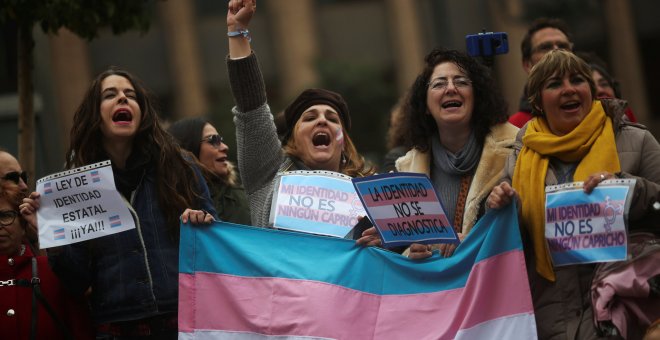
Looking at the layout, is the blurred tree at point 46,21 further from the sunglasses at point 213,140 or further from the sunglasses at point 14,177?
the sunglasses at point 14,177

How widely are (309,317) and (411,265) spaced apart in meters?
0.56

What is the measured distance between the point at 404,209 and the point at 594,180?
3.17 ft

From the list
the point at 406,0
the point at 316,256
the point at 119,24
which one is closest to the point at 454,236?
the point at 316,256

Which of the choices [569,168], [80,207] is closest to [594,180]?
[569,168]

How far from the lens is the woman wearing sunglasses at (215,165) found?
7.71 meters

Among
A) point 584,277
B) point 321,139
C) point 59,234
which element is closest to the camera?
point 584,277

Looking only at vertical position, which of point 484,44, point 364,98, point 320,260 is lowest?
point 364,98

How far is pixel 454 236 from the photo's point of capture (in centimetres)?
568

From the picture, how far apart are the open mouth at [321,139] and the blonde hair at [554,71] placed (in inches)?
51.7

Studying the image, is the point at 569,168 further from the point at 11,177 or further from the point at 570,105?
the point at 11,177

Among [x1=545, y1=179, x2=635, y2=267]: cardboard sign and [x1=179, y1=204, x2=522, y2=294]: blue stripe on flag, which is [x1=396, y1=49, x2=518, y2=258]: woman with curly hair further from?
[x1=545, y1=179, x2=635, y2=267]: cardboard sign

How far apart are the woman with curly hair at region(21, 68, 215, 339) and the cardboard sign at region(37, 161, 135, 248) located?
0.25ft

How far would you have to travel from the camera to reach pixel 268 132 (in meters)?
6.50

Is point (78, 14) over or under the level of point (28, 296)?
over
